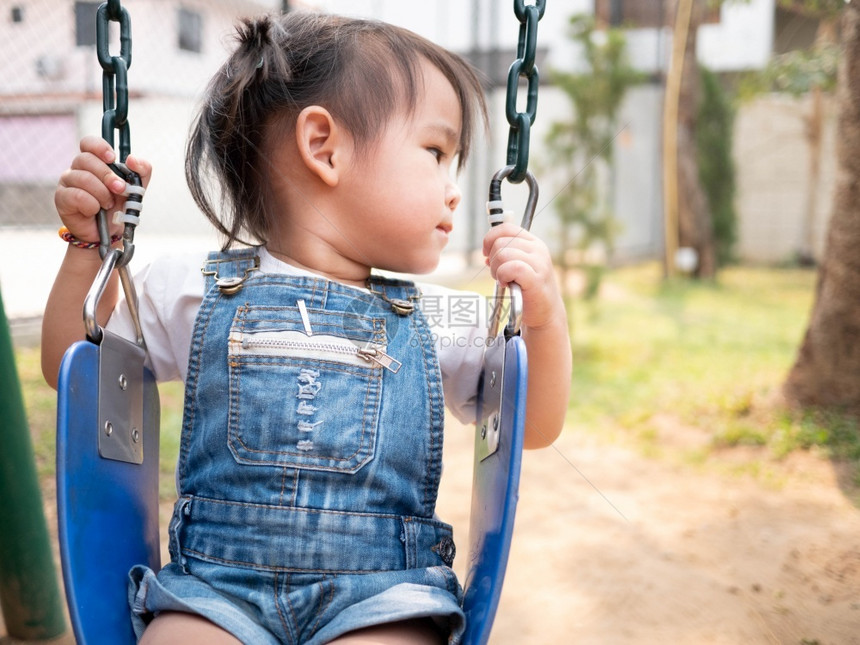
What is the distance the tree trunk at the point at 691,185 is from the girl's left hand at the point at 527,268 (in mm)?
6590

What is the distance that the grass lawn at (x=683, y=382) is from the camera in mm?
2502

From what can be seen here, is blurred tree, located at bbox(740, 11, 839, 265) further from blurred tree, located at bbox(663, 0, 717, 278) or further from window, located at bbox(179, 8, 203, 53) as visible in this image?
window, located at bbox(179, 8, 203, 53)

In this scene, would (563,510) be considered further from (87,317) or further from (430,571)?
(87,317)

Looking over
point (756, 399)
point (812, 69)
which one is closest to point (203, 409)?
point (756, 399)

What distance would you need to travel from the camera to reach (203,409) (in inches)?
41.1

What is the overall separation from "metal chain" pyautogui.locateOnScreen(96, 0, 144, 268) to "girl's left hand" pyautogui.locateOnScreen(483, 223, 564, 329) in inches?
17.8

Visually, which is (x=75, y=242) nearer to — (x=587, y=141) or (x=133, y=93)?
(x=133, y=93)

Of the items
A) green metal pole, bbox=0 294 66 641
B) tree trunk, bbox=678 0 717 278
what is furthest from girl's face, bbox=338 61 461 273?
tree trunk, bbox=678 0 717 278

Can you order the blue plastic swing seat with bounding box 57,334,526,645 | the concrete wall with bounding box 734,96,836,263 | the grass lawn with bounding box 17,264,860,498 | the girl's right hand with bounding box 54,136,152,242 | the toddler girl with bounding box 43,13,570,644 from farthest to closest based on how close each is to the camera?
the concrete wall with bounding box 734,96,836,263 → the grass lawn with bounding box 17,264,860,498 → the girl's right hand with bounding box 54,136,152,242 → the toddler girl with bounding box 43,13,570,644 → the blue plastic swing seat with bounding box 57,334,526,645

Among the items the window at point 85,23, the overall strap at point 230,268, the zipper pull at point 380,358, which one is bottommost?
the zipper pull at point 380,358

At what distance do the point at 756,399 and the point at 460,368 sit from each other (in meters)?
1.99

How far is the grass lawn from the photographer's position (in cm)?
250

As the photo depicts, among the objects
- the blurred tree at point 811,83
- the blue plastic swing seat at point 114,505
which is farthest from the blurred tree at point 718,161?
the blue plastic swing seat at point 114,505

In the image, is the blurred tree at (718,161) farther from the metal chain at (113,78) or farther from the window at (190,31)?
the metal chain at (113,78)
